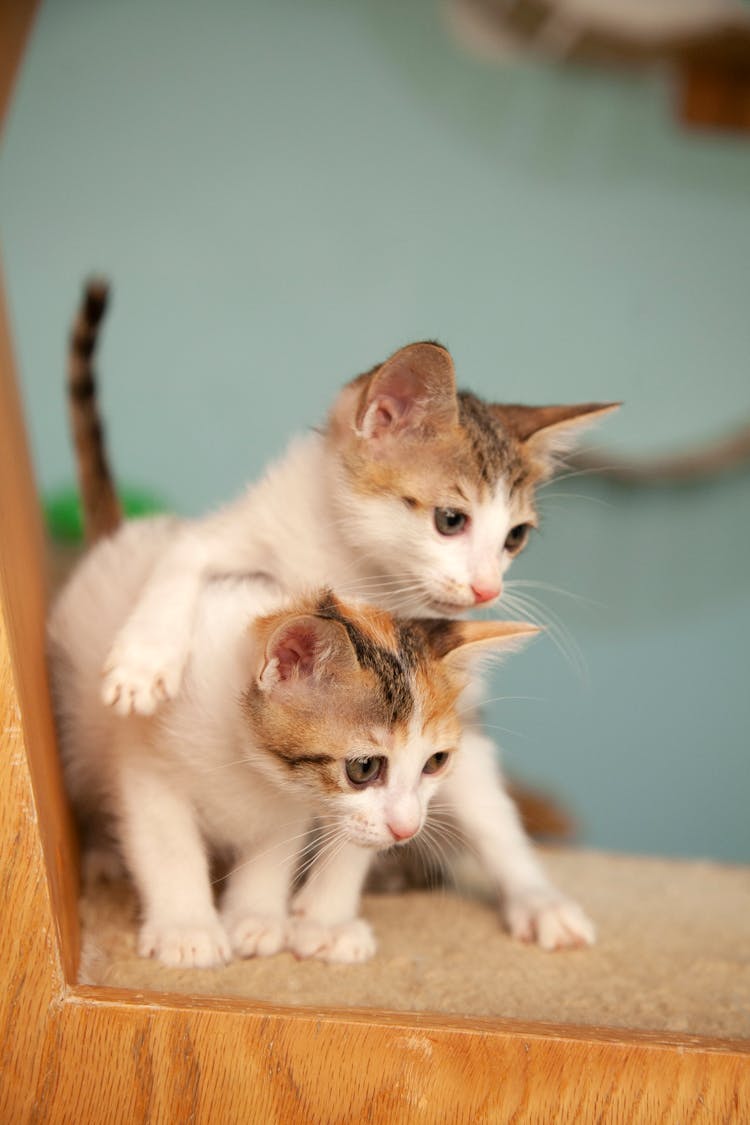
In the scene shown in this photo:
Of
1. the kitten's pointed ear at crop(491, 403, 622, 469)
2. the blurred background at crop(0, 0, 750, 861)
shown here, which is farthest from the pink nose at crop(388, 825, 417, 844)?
the blurred background at crop(0, 0, 750, 861)

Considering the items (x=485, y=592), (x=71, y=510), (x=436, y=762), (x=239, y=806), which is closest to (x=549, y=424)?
(x=485, y=592)

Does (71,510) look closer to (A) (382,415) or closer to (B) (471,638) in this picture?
(A) (382,415)

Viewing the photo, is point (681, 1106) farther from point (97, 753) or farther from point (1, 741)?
point (97, 753)

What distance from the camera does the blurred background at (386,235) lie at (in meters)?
2.36

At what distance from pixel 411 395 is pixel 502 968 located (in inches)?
22.5


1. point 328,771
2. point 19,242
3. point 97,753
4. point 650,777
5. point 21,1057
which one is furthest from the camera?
point 650,777

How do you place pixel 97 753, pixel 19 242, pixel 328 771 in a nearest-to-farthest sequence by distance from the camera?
pixel 328 771, pixel 97 753, pixel 19 242

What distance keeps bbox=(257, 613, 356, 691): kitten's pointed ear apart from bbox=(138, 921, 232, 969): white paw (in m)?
0.23

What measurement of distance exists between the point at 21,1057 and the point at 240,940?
0.95 feet

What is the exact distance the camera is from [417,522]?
3.81 ft

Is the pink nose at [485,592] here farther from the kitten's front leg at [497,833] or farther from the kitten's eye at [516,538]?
the kitten's front leg at [497,833]

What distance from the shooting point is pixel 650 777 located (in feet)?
8.34

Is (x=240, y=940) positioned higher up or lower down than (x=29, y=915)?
lower down

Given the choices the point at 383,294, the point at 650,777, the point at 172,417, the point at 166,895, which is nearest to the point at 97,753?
the point at 166,895
